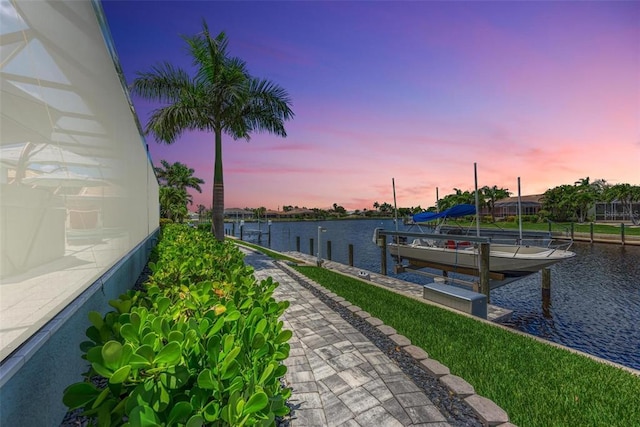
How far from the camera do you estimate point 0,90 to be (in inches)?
52.5

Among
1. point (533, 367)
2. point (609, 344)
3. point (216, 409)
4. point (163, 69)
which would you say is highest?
point (163, 69)

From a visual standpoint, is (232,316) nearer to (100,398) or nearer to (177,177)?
(100,398)

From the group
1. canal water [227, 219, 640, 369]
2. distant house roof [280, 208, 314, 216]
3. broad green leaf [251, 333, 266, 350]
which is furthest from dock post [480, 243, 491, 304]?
distant house roof [280, 208, 314, 216]

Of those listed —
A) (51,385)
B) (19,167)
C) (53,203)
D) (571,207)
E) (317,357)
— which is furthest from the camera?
(571,207)

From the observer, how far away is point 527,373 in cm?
372

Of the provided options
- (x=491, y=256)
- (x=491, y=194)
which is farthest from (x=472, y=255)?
(x=491, y=194)

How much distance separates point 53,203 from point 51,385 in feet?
3.64

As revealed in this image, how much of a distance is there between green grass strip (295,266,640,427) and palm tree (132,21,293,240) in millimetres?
9886

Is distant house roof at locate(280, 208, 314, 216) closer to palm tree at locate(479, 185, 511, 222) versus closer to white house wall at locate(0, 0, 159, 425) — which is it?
palm tree at locate(479, 185, 511, 222)

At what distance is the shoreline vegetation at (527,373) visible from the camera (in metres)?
2.95

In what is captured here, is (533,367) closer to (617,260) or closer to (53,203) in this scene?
(53,203)

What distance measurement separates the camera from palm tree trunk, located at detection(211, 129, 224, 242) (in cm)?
1243

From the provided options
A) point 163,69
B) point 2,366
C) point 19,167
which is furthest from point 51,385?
point 163,69

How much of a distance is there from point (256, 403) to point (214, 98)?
12.5m
